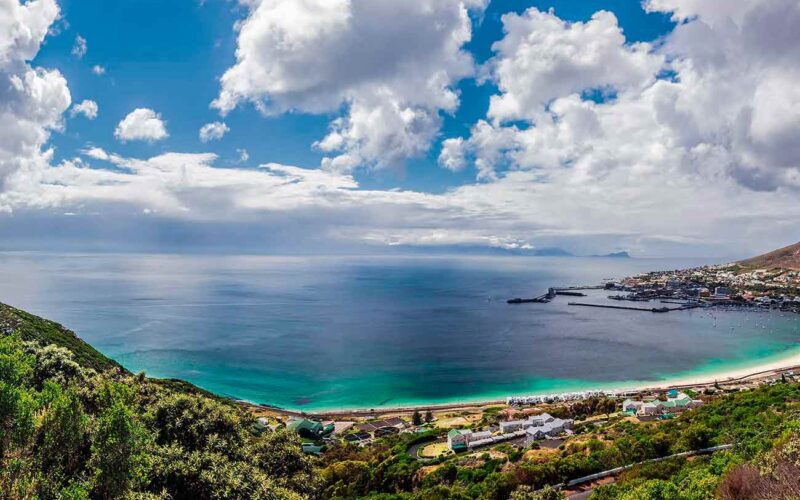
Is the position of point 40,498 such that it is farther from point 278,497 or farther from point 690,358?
point 690,358

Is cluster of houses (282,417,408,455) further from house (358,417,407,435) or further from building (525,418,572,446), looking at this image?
building (525,418,572,446)

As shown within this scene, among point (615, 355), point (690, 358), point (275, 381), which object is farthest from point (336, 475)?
point (690, 358)

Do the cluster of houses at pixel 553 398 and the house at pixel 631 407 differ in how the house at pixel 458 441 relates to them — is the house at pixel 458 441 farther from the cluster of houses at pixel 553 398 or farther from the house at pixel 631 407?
the cluster of houses at pixel 553 398

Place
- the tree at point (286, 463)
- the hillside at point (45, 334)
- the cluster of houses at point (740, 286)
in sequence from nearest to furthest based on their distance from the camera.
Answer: the tree at point (286, 463) → the hillside at point (45, 334) → the cluster of houses at point (740, 286)

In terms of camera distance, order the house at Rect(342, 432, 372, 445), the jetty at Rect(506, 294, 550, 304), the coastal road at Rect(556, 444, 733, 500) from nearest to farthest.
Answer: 1. the coastal road at Rect(556, 444, 733, 500)
2. the house at Rect(342, 432, 372, 445)
3. the jetty at Rect(506, 294, 550, 304)

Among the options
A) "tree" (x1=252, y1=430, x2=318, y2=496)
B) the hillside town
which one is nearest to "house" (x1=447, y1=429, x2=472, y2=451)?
"tree" (x1=252, y1=430, x2=318, y2=496)

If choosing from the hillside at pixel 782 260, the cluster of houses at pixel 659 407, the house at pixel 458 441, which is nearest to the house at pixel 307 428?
the house at pixel 458 441

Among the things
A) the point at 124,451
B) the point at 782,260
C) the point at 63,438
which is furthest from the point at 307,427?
the point at 782,260

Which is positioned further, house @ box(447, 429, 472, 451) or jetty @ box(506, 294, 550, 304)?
jetty @ box(506, 294, 550, 304)

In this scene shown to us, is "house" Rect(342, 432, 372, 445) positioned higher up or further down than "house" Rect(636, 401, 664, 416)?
further down
